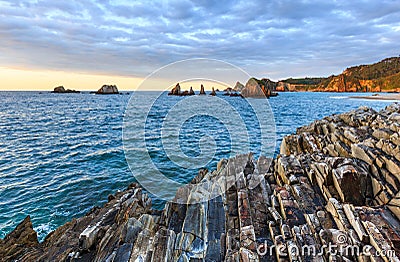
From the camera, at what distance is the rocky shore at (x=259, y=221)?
19.3 ft

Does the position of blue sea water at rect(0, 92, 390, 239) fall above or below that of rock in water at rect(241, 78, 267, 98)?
below

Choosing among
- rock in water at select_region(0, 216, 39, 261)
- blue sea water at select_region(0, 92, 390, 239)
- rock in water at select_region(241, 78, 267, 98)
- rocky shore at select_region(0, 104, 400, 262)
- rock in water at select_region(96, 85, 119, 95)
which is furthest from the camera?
rock in water at select_region(96, 85, 119, 95)

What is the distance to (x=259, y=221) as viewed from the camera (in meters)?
7.22

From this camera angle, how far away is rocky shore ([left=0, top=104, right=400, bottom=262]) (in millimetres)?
5895

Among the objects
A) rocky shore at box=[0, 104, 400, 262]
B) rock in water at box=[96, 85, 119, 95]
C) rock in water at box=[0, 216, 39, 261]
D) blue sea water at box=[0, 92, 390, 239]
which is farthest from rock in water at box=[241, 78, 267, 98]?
rock in water at box=[96, 85, 119, 95]

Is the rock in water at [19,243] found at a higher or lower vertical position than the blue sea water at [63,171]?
higher

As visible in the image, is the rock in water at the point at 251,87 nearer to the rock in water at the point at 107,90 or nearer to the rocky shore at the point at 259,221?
the rocky shore at the point at 259,221

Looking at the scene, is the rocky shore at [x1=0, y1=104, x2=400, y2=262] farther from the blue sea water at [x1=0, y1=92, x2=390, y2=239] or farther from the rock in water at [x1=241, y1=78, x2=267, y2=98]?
the rock in water at [x1=241, y1=78, x2=267, y2=98]

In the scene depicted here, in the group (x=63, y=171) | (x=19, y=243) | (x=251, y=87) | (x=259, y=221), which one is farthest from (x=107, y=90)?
(x=259, y=221)

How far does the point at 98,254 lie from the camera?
6449 mm

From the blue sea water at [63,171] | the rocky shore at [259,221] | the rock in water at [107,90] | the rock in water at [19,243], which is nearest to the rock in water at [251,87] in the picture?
the blue sea water at [63,171]

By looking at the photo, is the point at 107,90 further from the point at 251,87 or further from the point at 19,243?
the point at 19,243

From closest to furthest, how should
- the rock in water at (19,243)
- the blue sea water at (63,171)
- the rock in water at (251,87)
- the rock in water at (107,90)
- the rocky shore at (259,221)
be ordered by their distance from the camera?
the rocky shore at (259,221), the rock in water at (19,243), the blue sea water at (63,171), the rock in water at (251,87), the rock in water at (107,90)

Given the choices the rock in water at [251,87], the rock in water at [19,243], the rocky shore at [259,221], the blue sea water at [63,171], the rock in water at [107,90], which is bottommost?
the blue sea water at [63,171]
